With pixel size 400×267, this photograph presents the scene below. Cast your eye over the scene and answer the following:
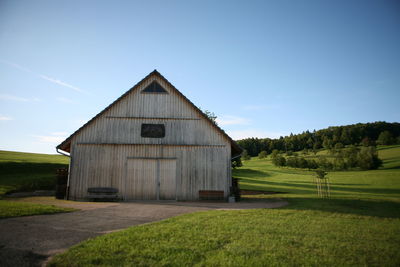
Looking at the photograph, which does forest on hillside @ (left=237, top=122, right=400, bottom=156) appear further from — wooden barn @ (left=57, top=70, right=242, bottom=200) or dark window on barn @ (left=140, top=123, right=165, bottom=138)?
dark window on barn @ (left=140, top=123, right=165, bottom=138)

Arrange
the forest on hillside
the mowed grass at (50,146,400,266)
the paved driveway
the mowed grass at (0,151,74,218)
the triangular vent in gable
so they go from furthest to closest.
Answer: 1. the forest on hillside
2. the triangular vent in gable
3. the mowed grass at (0,151,74,218)
4. the paved driveway
5. the mowed grass at (50,146,400,266)

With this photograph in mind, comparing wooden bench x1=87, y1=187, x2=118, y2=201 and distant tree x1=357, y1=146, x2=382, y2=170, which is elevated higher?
distant tree x1=357, y1=146, x2=382, y2=170

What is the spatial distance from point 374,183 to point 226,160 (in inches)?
1165

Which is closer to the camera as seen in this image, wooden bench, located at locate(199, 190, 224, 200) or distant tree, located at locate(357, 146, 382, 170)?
wooden bench, located at locate(199, 190, 224, 200)

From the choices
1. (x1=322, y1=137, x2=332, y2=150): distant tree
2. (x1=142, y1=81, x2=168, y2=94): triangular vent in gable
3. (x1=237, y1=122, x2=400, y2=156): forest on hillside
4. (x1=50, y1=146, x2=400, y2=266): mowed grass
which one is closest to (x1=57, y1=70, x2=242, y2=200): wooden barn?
(x1=142, y1=81, x2=168, y2=94): triangular vent in gable

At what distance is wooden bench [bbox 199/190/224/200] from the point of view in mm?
14555

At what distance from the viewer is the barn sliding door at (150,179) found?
14594 millimetres

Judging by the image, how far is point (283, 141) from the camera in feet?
351

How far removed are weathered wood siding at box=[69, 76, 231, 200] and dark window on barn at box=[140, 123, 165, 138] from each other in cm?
29

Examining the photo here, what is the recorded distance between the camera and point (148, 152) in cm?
1491

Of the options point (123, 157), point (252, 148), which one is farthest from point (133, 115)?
point (252, 148)

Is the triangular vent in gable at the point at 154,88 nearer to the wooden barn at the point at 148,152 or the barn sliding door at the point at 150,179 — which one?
the wooden barn at the point at 148,152

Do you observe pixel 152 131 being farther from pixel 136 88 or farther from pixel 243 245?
pixel 243 245

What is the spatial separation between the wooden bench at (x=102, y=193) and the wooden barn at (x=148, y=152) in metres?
0.27
